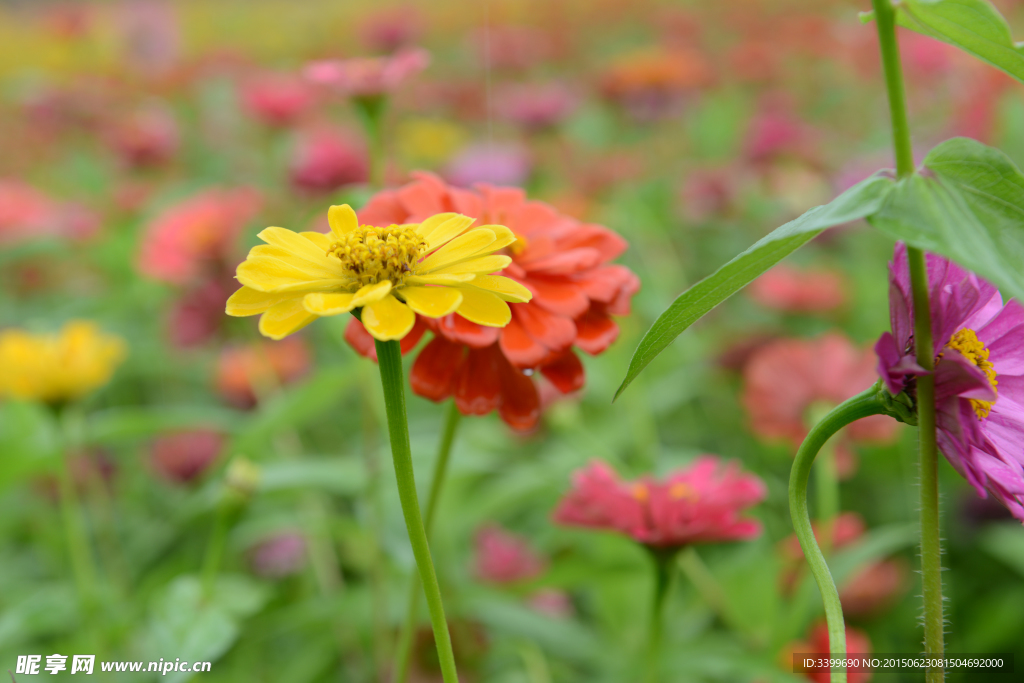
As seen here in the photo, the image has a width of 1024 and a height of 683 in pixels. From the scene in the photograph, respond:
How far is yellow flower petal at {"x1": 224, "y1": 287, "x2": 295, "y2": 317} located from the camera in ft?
0.71

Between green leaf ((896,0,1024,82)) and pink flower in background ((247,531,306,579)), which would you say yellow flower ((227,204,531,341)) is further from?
pink flower in background ((247,531,306,579))

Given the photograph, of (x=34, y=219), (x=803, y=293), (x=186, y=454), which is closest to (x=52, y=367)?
(x=186, y=454)

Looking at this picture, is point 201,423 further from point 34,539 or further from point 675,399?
point 675,399

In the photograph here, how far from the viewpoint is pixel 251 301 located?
0.22 metres

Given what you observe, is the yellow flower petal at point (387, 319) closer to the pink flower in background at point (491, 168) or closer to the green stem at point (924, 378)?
the green stem at point (924, 378)

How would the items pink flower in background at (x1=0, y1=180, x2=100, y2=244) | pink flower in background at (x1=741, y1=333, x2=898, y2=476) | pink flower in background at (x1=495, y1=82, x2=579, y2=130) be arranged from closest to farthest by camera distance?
pink flower in background at (x1=741, y1=333, x2=898, y2=476)
pink flower in background at (x1=0, y1=180, x2=100, y2=244)
pink flower in background at (x1=495, y1=82, x2=579, y2=130)

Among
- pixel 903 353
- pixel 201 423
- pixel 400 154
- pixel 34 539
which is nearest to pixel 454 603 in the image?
pixel 201 423

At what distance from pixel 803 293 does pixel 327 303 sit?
2.51 feet

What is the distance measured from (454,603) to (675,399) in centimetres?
39

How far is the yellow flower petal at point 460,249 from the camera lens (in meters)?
0.22

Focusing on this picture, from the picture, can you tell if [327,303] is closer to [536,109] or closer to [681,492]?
[681,492]

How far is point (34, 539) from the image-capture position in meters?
0.80

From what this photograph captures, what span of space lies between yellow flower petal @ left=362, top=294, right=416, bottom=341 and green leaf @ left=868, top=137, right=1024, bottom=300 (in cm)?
12

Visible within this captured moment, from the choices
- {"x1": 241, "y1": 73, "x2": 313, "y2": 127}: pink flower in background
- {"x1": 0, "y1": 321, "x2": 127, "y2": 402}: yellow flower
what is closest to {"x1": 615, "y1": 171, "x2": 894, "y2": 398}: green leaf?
{"x1": 0, "y1": 321, "x2": 127, "y2": 402}: yellow flower
